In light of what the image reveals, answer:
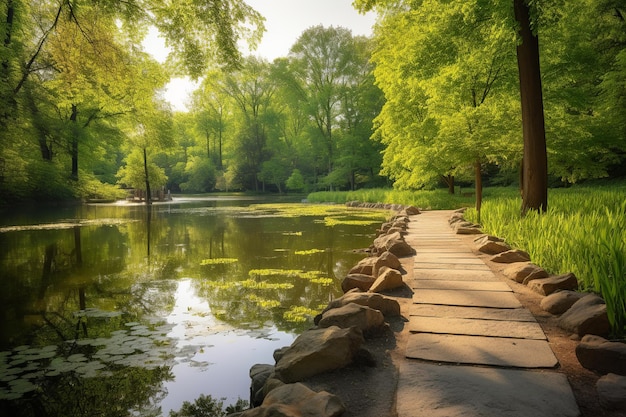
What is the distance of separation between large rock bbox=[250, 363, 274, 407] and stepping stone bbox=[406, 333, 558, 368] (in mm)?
1082

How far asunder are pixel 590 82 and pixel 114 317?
21847mm

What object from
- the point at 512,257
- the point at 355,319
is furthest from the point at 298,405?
the point at 512,257

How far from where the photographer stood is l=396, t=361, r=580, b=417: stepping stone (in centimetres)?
190

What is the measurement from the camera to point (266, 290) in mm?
5633

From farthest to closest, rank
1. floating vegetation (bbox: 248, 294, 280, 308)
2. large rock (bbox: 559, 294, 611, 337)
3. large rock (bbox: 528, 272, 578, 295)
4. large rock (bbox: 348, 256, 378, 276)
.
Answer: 1. large rock (bbox: 348, 256, 378, 276)
2. floating vegetation (bbox: 248, 294, 280, 308)
3. large rock (bbox: 528, 272, 578, 295)
4. large rock (bbox: 559, 294, 611, 337)

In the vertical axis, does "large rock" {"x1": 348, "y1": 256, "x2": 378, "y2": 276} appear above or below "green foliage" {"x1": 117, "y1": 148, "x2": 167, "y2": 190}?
below

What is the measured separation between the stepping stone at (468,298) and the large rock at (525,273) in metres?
0.64

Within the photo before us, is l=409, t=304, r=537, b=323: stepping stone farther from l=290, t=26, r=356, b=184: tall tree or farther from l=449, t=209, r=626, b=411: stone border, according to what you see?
l=290, t=26, r=356, b=184: tall tree

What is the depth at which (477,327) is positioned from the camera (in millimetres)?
3064

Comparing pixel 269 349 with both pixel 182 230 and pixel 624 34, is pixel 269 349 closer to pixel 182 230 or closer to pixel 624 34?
pixel 182 230

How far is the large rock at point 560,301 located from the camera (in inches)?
132

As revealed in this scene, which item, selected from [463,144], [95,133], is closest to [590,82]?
[463,144]

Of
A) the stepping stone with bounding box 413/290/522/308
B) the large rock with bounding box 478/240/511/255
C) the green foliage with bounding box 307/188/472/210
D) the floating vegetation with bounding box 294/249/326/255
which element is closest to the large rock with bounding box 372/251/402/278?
the stepping stone with bounding box 413/290/522/308

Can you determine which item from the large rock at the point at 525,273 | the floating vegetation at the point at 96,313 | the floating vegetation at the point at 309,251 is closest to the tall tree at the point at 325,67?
the floating vegetation at the point at 309,251
